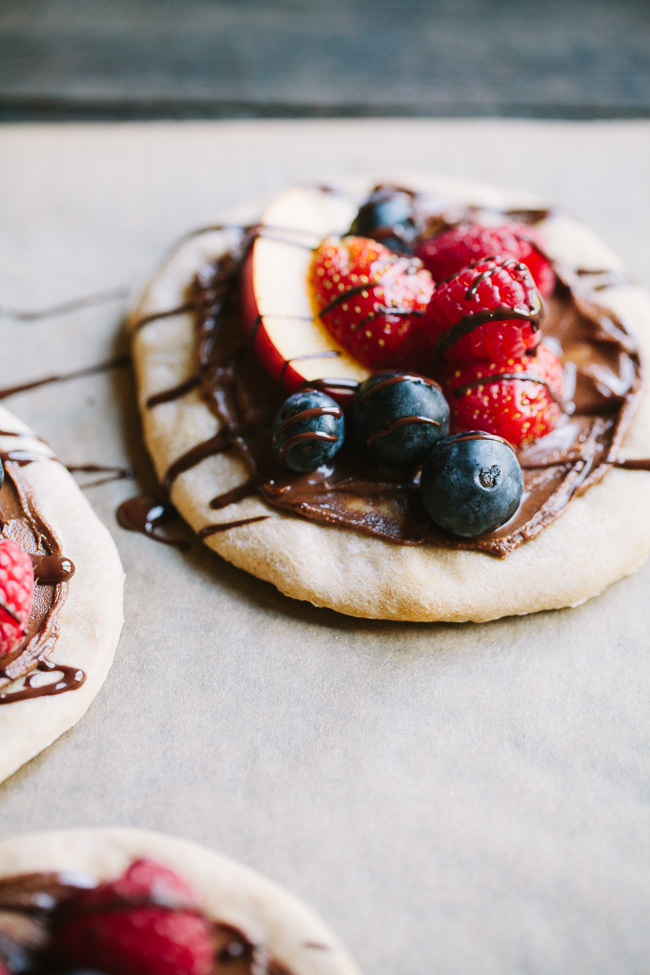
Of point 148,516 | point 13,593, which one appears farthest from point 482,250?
point 13,593

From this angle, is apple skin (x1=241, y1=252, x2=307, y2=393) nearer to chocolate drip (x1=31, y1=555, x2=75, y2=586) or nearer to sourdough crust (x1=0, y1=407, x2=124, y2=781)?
sourdough crust (x1=0, y1=407, x2=124, y2=781)

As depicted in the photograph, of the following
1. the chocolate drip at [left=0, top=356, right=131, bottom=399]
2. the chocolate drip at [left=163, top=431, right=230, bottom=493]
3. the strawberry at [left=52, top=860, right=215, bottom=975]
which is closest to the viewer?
the strawberry at [left=52, top=860, right=215, bottom=975]

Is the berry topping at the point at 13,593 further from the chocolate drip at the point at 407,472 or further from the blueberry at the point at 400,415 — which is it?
the blueberry at the point at 400,415

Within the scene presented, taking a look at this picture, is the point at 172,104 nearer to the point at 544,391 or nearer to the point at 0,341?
the point at 0,341

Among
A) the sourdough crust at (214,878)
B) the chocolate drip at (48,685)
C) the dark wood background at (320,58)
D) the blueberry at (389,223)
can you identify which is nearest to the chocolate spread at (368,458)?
the blueberry at (389,223)

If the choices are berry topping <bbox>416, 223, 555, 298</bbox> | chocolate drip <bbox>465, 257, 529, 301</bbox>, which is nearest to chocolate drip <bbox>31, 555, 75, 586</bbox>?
chocolate drip <bbox>465, 257, 529, 301</bbox>

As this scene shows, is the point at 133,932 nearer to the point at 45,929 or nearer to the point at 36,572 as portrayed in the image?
the point at 45,929
